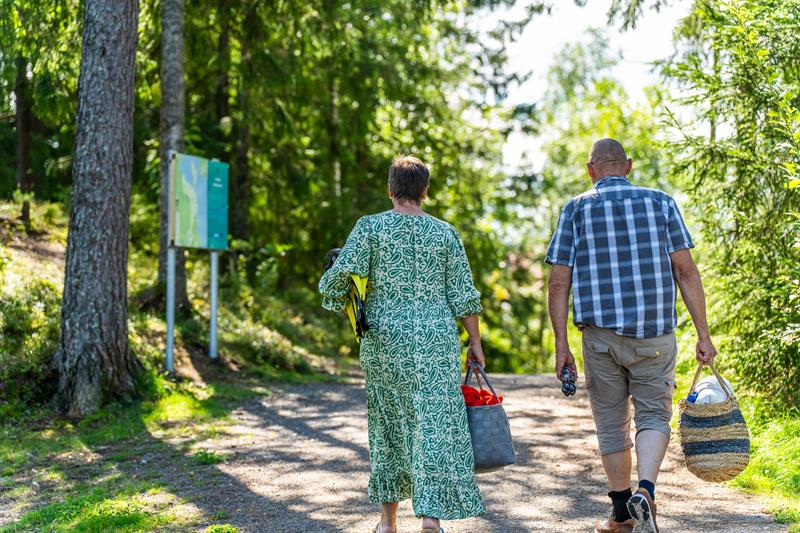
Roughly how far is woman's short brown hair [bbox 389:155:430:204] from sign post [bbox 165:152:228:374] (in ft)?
23.1

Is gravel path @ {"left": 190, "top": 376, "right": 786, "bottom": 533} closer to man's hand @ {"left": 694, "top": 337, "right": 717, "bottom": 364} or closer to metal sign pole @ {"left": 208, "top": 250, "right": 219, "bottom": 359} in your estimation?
man's hand @ {"left": 694, "top": 337, "right": 717, "bottom": 364}

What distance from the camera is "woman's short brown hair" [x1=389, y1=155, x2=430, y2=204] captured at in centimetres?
476

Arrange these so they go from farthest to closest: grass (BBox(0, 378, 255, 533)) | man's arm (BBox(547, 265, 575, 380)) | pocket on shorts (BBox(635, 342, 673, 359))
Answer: grass (BBox(0, 378, 255, 533))
man's arm (BBox(547, 265, 575, 380))
pocket on shorts (BBox(635, 342, 673, 359))

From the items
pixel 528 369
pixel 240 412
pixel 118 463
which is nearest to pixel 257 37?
pixel 240 412

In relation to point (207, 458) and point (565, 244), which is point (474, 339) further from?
point (207, 458)

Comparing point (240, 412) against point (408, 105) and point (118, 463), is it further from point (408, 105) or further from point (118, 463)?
point (408, 105)

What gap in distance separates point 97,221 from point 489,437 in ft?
19.7

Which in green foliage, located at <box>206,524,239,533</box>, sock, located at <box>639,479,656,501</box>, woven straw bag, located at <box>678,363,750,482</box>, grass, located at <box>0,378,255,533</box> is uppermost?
woven straw bag, located at <box>678,363,750,482</box>

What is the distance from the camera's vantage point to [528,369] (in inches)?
1457

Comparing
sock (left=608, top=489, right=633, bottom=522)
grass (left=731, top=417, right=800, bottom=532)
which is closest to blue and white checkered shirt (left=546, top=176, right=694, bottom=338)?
sock (left=608, top=489, right=633, bottom=522)

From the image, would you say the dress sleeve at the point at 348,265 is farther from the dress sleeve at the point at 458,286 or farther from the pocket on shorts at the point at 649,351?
the pocket on shorts at the point at 649,351

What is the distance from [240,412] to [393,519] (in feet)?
18.1

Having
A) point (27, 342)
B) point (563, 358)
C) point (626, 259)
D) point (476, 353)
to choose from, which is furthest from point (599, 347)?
point (27, 342)

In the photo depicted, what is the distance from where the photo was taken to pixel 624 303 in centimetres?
462
